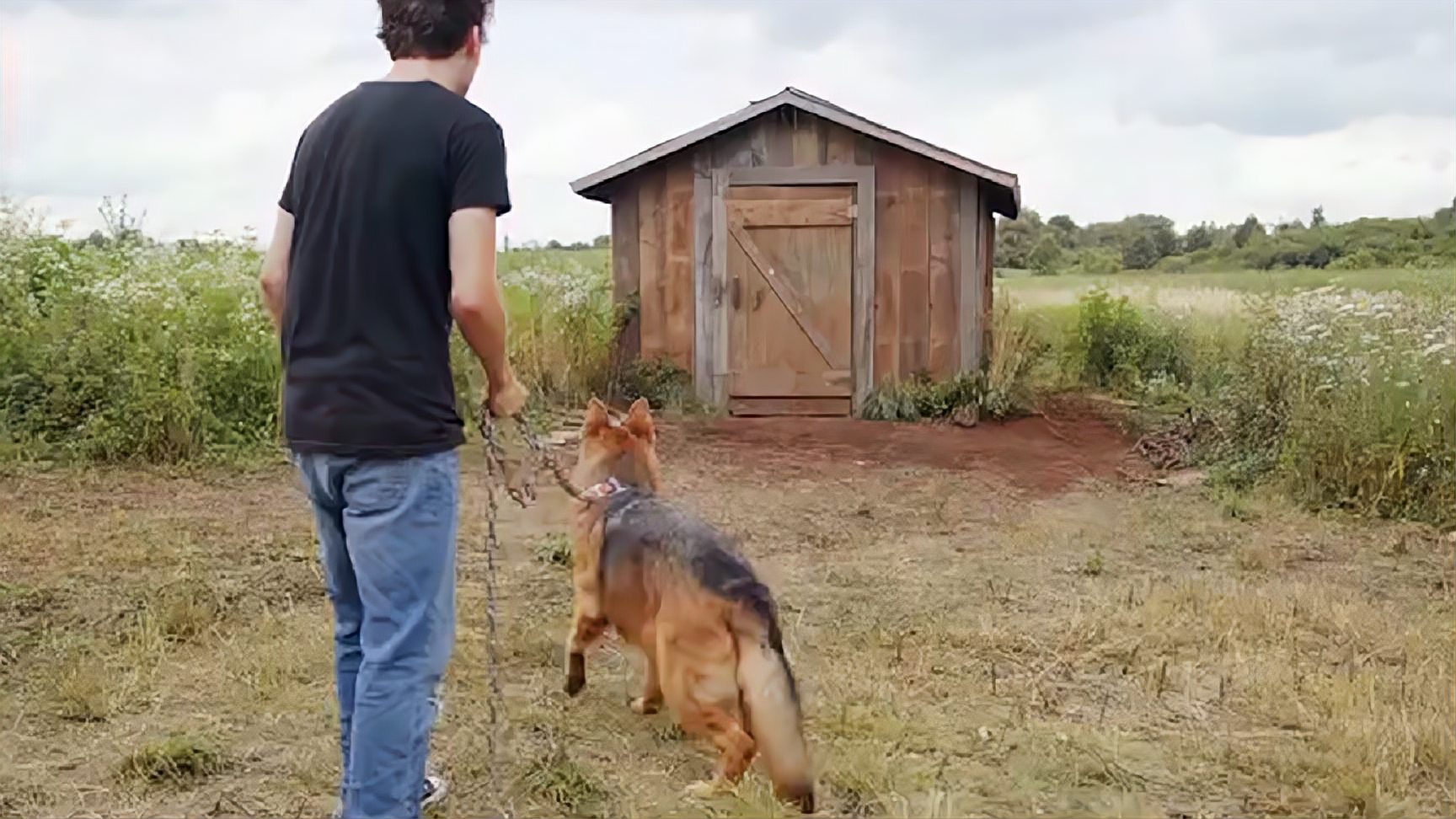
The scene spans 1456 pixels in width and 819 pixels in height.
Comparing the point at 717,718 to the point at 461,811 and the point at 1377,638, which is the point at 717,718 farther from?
the point at 1377,638

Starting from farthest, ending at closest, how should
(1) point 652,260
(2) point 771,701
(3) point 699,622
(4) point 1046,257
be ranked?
(4) point 1046,257
(1) point 652,260
(3) point 699,622
(2) point 771,701

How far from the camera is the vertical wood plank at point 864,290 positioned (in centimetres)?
1127

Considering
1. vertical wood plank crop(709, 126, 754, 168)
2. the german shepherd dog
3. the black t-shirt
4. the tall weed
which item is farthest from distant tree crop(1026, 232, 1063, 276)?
the black t-shirt

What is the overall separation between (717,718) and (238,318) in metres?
7.15

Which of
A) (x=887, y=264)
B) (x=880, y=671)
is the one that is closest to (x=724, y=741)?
(x=880, y=671)

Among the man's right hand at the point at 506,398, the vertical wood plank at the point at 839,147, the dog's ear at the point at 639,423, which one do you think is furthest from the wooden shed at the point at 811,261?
the man's right hand at the point at 506,398

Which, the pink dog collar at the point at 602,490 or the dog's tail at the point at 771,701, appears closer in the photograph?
the dog's tail at the point at 771,701

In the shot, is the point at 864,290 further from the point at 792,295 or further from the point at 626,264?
the point at 626,264

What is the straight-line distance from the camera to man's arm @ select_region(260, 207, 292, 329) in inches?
106

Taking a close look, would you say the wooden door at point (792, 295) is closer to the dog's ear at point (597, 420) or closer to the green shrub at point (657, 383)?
the green shrub at point (657, 383)

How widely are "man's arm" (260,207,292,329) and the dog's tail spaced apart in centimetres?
131

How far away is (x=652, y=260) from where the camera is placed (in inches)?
458

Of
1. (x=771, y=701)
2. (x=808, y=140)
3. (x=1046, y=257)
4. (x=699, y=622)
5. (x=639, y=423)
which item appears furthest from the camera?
(x=1046, y=257)

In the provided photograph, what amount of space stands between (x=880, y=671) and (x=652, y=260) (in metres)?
7.66
